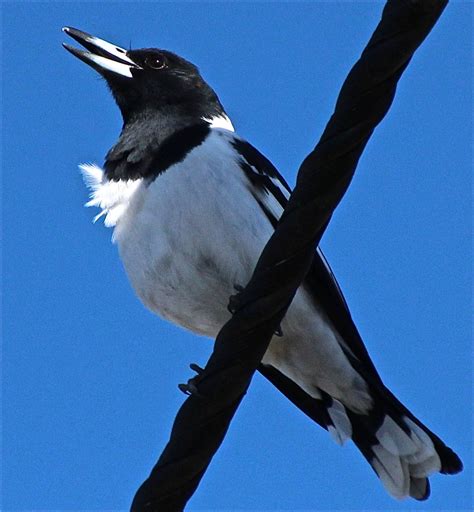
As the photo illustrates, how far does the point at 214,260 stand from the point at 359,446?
106 centimetres

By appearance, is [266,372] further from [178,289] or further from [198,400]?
[198,400]

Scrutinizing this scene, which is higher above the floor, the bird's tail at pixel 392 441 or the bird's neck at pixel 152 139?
the bird's neck at pixel 152 139

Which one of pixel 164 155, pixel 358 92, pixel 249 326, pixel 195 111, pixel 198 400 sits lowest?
pixel 198 400

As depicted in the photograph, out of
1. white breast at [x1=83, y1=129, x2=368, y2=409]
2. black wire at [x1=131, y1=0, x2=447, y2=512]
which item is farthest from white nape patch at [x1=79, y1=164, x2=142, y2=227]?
black wire at [x1=131, y1=0, x2=447, y2=512]

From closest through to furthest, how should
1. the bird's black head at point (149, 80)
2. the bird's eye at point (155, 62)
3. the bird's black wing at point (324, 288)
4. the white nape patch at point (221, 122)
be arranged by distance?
1. the bird's black wing at point (324, 288)
2. the white nape patch at point (221, 122)
3. the bird's black head at point (149, 80)
4. the bird's eye at point (155, 62)

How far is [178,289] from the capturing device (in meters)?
4.55

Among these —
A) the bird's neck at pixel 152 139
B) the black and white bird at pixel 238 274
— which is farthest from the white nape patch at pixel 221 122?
the black and white bird at pixel 238 274

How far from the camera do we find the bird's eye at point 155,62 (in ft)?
19.4

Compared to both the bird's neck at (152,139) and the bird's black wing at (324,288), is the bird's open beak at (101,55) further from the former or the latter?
the bird's black wing at (324,288)

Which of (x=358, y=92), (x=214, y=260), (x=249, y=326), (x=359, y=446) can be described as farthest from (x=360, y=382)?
(x=358, y=92)

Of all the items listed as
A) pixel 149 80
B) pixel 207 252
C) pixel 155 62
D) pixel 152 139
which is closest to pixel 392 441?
pixel 207 252

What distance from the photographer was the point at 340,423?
4.80m

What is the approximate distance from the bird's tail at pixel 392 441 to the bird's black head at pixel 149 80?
1591 millimetres

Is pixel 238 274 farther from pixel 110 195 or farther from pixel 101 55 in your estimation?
pixel 101 55
